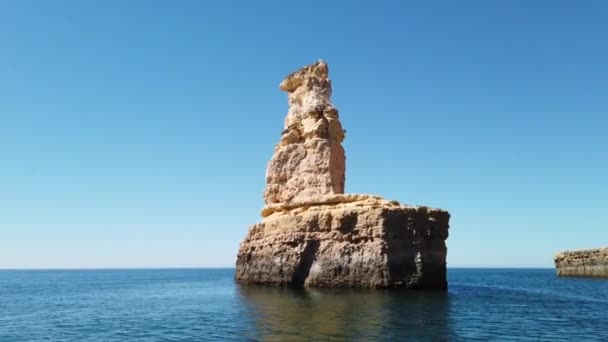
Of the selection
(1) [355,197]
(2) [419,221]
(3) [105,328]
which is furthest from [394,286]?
(3) [105,328]

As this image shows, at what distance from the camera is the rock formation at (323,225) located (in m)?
42.6

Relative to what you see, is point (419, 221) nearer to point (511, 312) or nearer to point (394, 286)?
point (394, 286)

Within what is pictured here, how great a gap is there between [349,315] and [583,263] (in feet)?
213

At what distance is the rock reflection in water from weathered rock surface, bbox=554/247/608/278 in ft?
150

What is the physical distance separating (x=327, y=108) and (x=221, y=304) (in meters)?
23.7

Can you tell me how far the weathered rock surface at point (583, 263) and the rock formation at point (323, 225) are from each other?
41323mm

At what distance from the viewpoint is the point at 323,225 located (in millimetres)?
45969

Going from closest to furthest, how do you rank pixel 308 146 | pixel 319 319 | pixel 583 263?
pixel 319 319, pixel 308 146, pixel 583 263

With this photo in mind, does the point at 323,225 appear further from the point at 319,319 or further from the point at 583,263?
the point at 583,263

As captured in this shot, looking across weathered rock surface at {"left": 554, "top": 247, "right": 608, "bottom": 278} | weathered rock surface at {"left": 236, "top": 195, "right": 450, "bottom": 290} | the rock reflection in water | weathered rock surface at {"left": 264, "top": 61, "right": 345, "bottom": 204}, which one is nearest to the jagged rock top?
weathered rock surface at {"left": 264, "top": 61, "right": 345, "bottom": 204}

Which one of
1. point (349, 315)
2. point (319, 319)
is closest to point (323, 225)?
point (349, 315)

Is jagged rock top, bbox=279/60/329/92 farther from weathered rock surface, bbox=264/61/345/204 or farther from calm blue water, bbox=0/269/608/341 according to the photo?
calm blue water, bbox=0/269/608/341

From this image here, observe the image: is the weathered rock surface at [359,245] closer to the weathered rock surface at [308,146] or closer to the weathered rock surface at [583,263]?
the weathered rock surface at [308,146]

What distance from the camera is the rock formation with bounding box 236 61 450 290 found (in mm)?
42594
